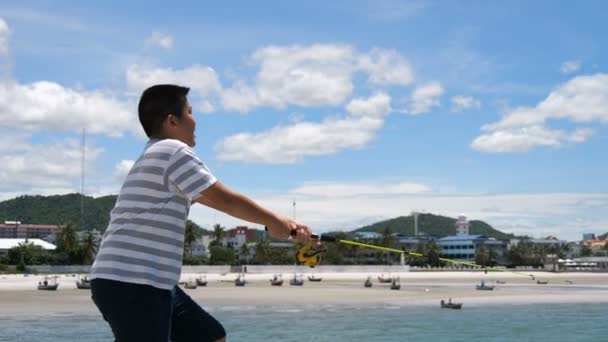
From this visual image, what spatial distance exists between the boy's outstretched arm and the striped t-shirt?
0.06m

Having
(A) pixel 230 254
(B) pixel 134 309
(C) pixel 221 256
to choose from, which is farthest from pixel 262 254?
(B) pixel 134 309

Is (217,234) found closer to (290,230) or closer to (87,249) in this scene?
(87,249)

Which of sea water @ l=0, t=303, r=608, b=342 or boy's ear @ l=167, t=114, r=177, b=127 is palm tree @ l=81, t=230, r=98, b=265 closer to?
sea water @ l=0, t=303, r=608, b=342

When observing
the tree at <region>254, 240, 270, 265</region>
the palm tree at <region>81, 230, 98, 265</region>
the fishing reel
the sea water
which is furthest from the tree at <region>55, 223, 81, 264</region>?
the fishing reel

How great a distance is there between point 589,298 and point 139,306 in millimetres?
67567

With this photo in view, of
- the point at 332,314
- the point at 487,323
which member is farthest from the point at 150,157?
the point at 332,314

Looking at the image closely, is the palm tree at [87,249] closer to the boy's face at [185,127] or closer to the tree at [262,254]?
the tree at [262,254]

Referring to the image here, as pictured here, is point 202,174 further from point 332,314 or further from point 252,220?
point 332,314

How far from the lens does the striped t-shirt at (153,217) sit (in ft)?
12.5

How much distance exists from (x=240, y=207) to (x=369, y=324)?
3646cm

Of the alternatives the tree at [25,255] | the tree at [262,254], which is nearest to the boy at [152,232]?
the tree at [25,255]

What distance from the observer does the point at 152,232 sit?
385 cm

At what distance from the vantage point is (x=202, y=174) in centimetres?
382

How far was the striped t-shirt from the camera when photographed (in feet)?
12.5
